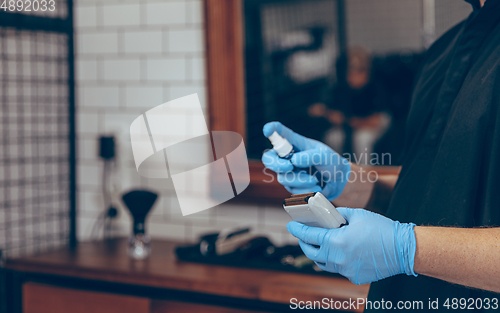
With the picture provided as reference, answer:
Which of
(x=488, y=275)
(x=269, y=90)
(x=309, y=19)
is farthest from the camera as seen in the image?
(x=269, y=90)

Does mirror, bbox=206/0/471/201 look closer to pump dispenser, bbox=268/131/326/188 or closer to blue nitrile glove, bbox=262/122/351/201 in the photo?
blue nitrile glove, bbox=262/122/351/201

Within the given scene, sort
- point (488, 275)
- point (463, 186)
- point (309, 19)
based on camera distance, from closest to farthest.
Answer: point (488, 275), point (463, 186), point (309, 19)

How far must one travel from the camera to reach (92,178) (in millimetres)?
2240

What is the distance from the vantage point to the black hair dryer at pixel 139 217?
5.85 feet

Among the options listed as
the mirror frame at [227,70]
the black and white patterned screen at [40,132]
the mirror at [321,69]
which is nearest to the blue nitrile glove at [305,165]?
the mirror at [321,69]

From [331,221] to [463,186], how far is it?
0.28 metres

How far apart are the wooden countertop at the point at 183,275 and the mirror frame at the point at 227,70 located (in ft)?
1.31

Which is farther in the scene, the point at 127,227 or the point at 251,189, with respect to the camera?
the point at 127,227

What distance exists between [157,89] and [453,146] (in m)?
1.49

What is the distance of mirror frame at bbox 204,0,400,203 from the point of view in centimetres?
187

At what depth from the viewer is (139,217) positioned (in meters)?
1.81

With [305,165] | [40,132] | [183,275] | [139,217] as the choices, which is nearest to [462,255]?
[305,165]

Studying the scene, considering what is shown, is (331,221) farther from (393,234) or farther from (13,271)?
(13,271)

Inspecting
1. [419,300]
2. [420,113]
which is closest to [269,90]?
[420,113]
